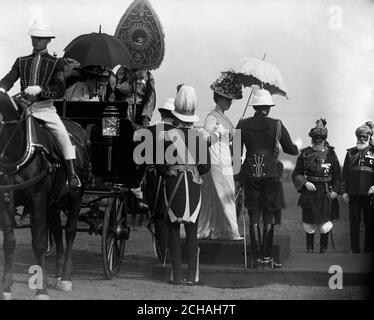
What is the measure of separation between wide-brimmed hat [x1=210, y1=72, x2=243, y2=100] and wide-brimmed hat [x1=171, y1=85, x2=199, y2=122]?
3.70ft

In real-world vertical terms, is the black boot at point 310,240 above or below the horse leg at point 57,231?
below

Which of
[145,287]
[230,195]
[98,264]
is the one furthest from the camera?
[98,264]

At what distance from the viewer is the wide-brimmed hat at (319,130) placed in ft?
46.1

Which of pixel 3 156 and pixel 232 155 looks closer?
pixel 3 156

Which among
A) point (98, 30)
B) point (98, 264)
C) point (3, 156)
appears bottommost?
point (98, 264)

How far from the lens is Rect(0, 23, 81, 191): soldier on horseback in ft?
35.5

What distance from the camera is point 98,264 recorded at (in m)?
13.3

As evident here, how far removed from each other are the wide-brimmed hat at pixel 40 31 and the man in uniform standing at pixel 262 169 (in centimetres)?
241

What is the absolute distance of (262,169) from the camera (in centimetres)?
1171

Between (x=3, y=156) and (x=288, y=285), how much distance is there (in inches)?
127

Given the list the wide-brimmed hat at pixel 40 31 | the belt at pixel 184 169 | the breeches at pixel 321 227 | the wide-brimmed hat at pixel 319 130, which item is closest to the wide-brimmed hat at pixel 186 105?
the belt at pixel 184 169

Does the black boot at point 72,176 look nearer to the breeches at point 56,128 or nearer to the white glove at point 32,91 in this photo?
the breeches at point 56,128
